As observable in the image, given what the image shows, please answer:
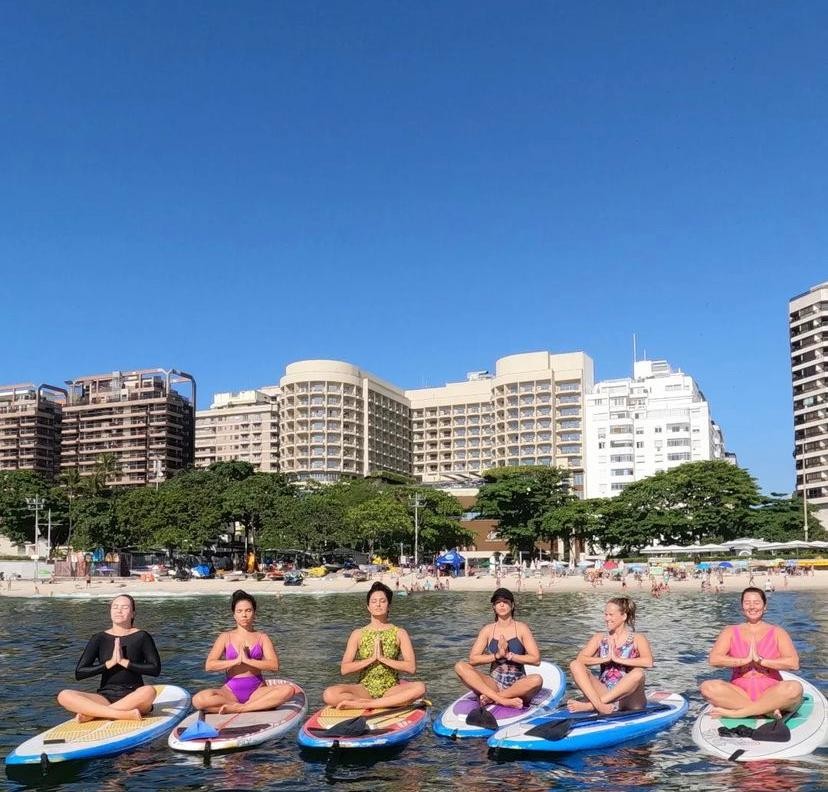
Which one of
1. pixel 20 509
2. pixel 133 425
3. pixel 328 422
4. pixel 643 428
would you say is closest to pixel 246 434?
pixel 133 425

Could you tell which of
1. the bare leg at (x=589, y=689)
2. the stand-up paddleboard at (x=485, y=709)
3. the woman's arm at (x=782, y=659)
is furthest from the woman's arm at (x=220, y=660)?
the woman's arm at (x=782, y=659)

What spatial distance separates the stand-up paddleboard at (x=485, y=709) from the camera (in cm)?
1324

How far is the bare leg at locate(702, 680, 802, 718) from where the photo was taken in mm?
12555

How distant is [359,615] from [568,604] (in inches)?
538

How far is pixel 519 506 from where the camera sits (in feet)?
367

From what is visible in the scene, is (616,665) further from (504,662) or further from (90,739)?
(90,739)

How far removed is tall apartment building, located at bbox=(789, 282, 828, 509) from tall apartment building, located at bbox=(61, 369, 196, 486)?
115 meters

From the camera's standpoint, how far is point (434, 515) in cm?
10806

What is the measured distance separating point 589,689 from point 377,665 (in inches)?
123

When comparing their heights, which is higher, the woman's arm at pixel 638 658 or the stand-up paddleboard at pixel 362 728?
the woman's arm at pixel 638 658

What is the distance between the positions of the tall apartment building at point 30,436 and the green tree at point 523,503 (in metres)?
118

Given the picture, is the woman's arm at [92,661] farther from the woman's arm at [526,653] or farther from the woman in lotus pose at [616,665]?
the woman in lotus pose at [616,665]

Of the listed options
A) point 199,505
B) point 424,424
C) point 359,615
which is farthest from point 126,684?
point 424,424

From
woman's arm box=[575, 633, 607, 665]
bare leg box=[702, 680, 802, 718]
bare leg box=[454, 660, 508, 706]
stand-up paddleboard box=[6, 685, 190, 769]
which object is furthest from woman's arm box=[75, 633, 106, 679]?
bare leg box=[702, 680, 802, 718]
